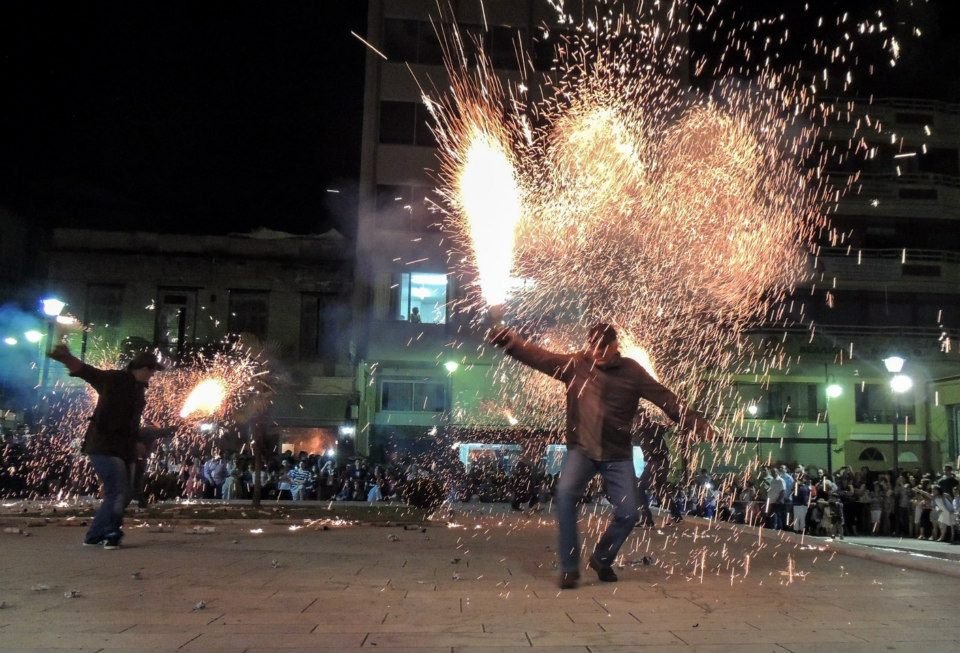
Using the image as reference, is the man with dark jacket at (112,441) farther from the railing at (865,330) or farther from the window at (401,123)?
the railing at (865,330)

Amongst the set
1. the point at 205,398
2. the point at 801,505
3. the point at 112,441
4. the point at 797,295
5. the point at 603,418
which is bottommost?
the point at 801,505

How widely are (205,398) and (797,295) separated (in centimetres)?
2091

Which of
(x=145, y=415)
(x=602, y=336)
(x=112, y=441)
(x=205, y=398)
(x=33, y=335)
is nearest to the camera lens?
(x=602, y=336)

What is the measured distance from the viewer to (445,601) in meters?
5.04

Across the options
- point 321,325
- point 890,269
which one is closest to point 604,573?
point 321,325

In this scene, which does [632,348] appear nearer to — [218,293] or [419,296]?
[419,296]

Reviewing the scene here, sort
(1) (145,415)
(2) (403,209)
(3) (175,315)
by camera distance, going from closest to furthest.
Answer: (1) (145,415) < (2) (403,209) < (3) (175,315)

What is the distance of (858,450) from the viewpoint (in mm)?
30375

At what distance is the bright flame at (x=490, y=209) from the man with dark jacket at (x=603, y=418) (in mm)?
614

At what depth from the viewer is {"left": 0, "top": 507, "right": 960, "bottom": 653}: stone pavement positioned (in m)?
3.99

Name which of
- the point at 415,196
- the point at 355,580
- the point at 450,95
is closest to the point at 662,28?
the point at 450,95

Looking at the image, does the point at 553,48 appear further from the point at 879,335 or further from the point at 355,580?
the point at 355,580

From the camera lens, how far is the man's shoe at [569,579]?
5.44m

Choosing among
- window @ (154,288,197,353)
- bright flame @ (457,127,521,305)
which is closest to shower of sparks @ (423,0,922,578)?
bright flame @ (457,127,521,305)
